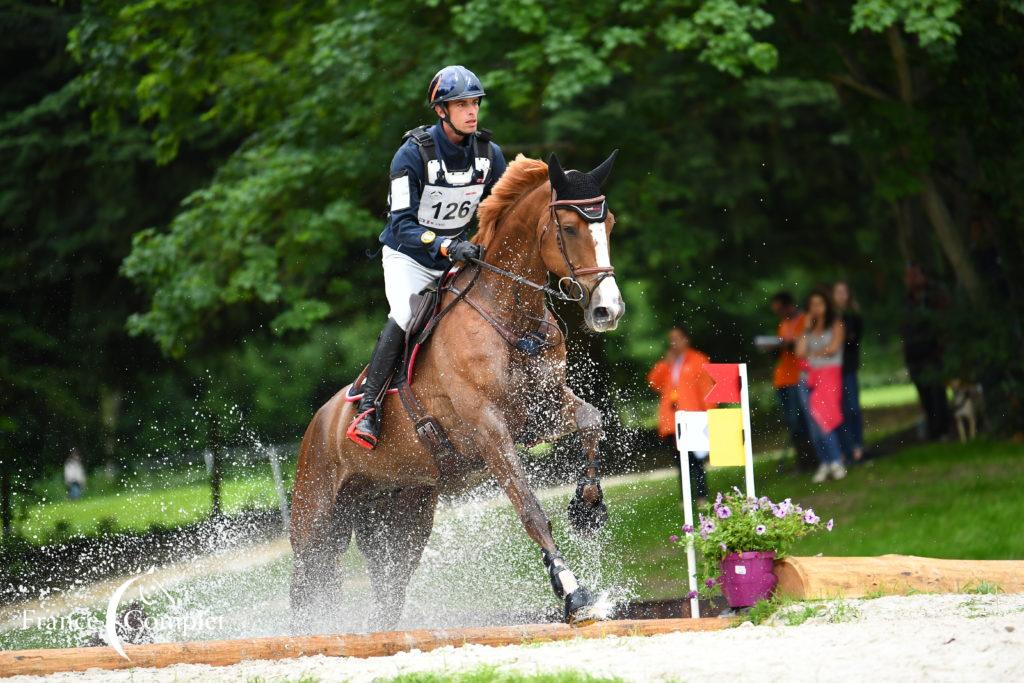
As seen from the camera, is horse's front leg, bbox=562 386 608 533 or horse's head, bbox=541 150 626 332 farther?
horse's front leg, bbox=562 386 608 533

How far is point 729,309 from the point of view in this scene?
797 inches

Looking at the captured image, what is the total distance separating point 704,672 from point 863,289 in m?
17.6

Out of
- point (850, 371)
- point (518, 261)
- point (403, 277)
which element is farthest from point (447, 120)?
point (850, 371)

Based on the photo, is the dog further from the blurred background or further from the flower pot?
the flower pot

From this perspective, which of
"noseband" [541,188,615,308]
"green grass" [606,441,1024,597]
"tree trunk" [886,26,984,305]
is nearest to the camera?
"noseband" [541,188,615,308]

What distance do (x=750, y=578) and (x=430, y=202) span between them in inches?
101

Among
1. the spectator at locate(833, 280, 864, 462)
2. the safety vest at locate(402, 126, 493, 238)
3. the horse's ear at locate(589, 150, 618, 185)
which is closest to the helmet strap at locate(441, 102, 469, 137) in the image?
the safety vest at locate(402, 126, 493, 238)

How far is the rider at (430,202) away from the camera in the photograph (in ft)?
22.6

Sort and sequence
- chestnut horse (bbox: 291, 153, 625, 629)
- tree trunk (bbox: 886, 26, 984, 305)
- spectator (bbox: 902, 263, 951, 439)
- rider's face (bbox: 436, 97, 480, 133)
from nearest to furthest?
chestnut horse (bbox: 291, 153, 625, 629)
rider's face (bbox: 436, 97, 480, 133)
tree trunk (bbox: 886, 26, 984, 305)
spectator (bbox: 902, 263, 951, 439)

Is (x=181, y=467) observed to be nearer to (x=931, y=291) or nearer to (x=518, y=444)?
(x=518, y=444)

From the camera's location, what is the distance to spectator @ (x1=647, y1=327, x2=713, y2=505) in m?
11.1

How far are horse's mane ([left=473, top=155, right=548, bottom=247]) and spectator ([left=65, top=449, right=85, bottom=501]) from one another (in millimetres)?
7581

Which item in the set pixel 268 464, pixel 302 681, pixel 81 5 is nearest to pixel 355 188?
pixel 268 464

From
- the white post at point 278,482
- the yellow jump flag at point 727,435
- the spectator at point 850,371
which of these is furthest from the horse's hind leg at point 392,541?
the spectator at point 850,371
